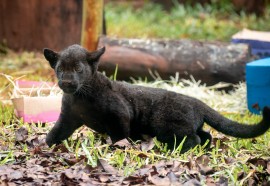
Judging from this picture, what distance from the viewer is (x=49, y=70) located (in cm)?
910

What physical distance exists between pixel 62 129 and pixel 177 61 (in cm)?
339

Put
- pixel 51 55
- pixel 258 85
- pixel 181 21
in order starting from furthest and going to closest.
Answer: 1. pixel 181 21
2. pixel 258 85
3. pixel 51 55

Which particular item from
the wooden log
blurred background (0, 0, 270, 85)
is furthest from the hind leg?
the wooden log

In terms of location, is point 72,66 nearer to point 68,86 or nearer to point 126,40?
point 68,86

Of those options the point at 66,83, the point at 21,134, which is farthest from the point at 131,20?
the point at 66,83

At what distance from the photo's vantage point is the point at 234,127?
532 centimetres

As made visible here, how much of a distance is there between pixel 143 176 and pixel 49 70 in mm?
4855

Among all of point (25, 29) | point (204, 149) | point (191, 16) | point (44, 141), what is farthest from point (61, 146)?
point (191, 16)

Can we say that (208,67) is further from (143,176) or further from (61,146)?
(143,176)

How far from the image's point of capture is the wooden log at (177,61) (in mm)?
8445

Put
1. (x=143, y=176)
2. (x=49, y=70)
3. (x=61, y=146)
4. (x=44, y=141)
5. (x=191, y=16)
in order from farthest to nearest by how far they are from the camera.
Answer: (x=191, y=16) < (x=49, y=70) < (x=44, y=141) < (x=61, y=146) < (x=143, y=176)

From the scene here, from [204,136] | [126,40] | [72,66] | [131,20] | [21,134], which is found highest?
[72,66]

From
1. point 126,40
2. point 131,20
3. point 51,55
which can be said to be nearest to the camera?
point 51,55

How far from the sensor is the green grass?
505 inches
